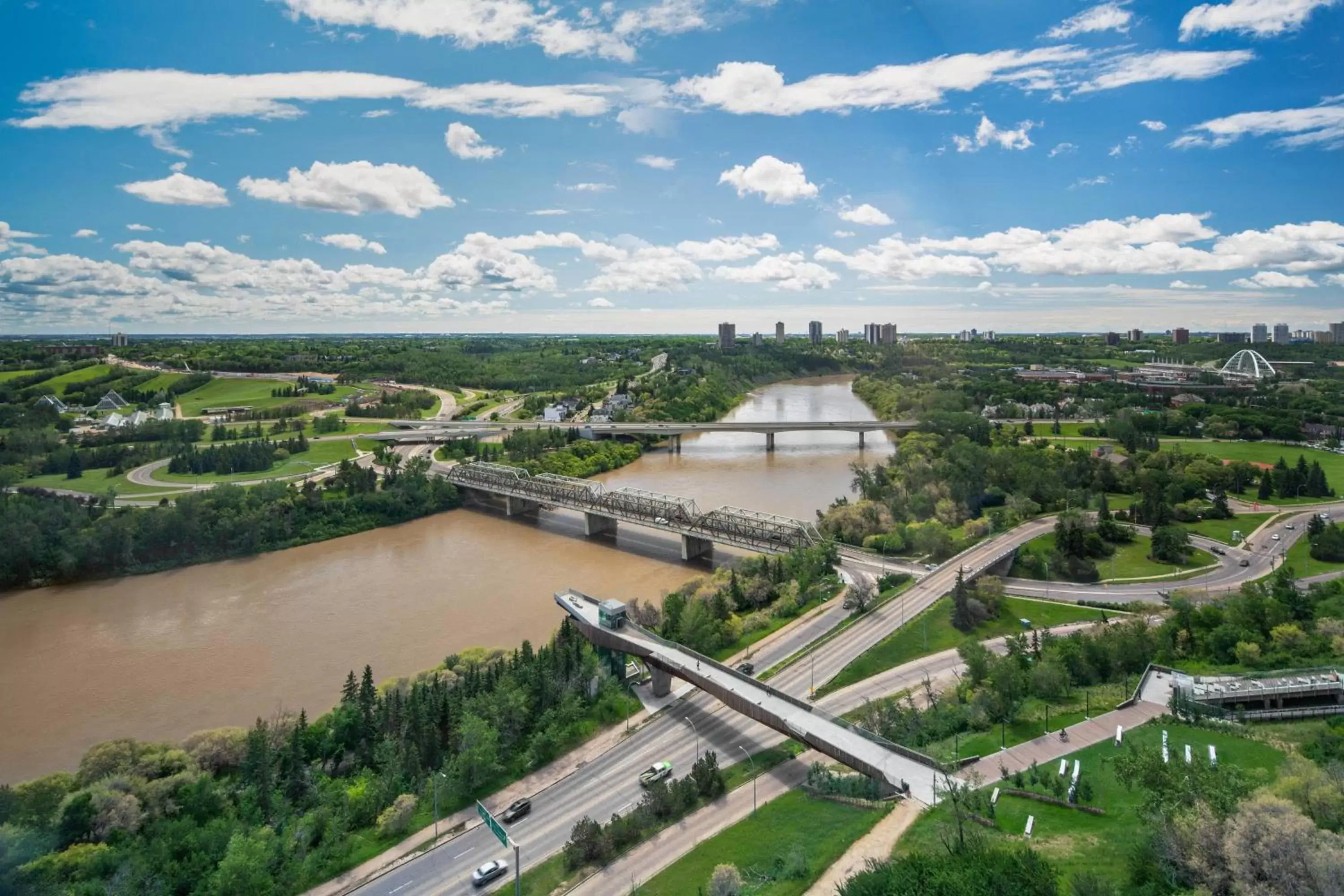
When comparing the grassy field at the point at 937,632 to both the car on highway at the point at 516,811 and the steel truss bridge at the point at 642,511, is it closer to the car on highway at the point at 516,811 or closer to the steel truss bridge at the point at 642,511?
the steel truss bridge at the point at 642,511

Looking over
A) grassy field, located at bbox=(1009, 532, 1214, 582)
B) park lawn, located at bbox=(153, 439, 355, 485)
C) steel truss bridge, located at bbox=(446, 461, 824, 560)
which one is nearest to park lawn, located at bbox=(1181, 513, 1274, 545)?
grassy field, located at bbox=(1009, 532, 1214, 582)

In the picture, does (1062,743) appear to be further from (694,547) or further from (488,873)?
(694,547)

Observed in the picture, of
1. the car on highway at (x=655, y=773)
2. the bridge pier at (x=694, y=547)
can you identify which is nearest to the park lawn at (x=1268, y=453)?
the bridge pier at (x=694, y=547)

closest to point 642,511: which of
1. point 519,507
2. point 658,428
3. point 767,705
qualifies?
point 519,507

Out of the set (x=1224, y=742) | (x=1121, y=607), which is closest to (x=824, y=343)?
(x=1121, y=607)

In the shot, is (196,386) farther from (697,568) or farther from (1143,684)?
(1143,684)

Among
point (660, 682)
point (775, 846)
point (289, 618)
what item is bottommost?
point (289, 618)

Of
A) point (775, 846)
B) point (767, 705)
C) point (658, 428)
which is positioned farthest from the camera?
point (658, 428)
